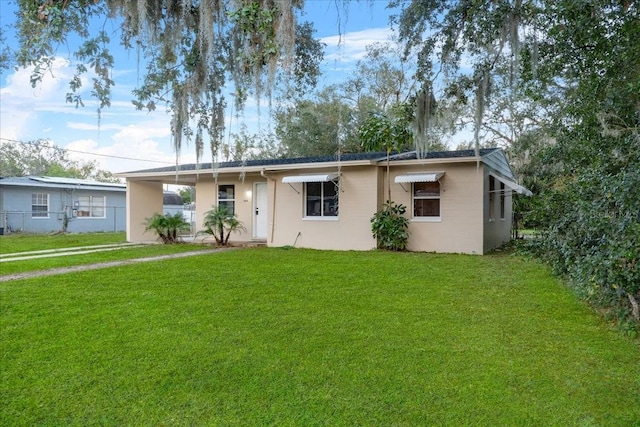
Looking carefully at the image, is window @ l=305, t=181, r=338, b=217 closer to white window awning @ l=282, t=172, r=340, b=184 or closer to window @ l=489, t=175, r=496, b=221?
white window awning @ l=282, t=172, r=340, b=184

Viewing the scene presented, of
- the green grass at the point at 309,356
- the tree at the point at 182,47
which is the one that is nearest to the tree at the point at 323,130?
the green grass at the point at 309,356

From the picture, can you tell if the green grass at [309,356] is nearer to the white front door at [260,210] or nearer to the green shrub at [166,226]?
the green shrub at [166,226]

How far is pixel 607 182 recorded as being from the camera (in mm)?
3465

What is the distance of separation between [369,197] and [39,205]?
1581cm

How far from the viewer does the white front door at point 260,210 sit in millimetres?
13281

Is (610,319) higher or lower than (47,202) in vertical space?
lower

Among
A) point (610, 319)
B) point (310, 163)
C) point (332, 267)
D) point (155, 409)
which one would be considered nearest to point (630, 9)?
point (610, 319)

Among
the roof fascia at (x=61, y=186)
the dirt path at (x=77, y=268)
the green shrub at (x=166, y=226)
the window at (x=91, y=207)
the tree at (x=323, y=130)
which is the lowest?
the dirt path at (x=77, y=268)

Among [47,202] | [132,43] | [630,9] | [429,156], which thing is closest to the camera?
[132,43]

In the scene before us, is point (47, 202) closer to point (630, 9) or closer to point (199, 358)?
point (199, 358)

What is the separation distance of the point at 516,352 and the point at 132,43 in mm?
4323

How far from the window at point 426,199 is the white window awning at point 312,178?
2180mm

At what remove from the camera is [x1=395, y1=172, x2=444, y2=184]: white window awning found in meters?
9.89

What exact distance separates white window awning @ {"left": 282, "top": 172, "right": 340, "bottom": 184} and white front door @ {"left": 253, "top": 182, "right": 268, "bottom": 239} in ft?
6.39
